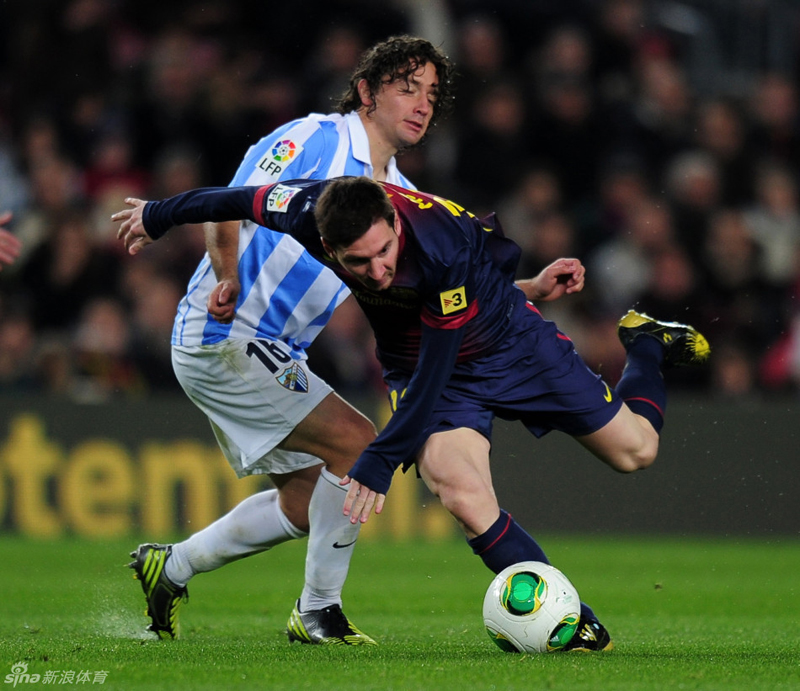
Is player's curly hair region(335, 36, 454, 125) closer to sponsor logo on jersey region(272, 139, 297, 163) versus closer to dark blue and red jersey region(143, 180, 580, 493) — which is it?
sponsor logo on jersey region(272, 139, 297, 163)

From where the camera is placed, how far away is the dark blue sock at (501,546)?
4.59 metres

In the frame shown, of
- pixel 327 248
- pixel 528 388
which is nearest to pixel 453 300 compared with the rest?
pixel 327 248

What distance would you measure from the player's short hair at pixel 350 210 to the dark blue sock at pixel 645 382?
5.17 ft

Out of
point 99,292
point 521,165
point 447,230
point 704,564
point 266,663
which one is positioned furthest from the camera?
point 521,165

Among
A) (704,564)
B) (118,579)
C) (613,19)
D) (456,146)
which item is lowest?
(704,564)

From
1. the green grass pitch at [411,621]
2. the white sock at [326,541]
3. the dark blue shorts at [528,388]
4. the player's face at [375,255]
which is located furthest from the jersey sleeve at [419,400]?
the white sock at [326,541]

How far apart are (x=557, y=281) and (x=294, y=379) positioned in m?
1.08

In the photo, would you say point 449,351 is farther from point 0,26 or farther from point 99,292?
point 0,26

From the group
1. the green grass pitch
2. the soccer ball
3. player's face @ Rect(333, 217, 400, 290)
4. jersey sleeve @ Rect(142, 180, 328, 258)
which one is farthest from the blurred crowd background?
player's face @ Rect(333, 217, 400, 290)

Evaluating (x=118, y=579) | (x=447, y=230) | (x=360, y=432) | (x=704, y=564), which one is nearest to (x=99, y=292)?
(x=118, y=579)

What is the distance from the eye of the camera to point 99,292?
33.9 ft

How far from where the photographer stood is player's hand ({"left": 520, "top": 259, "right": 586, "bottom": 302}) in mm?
5099

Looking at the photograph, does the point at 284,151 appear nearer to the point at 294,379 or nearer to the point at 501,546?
the point at 294,379

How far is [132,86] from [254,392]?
7.09 metres
